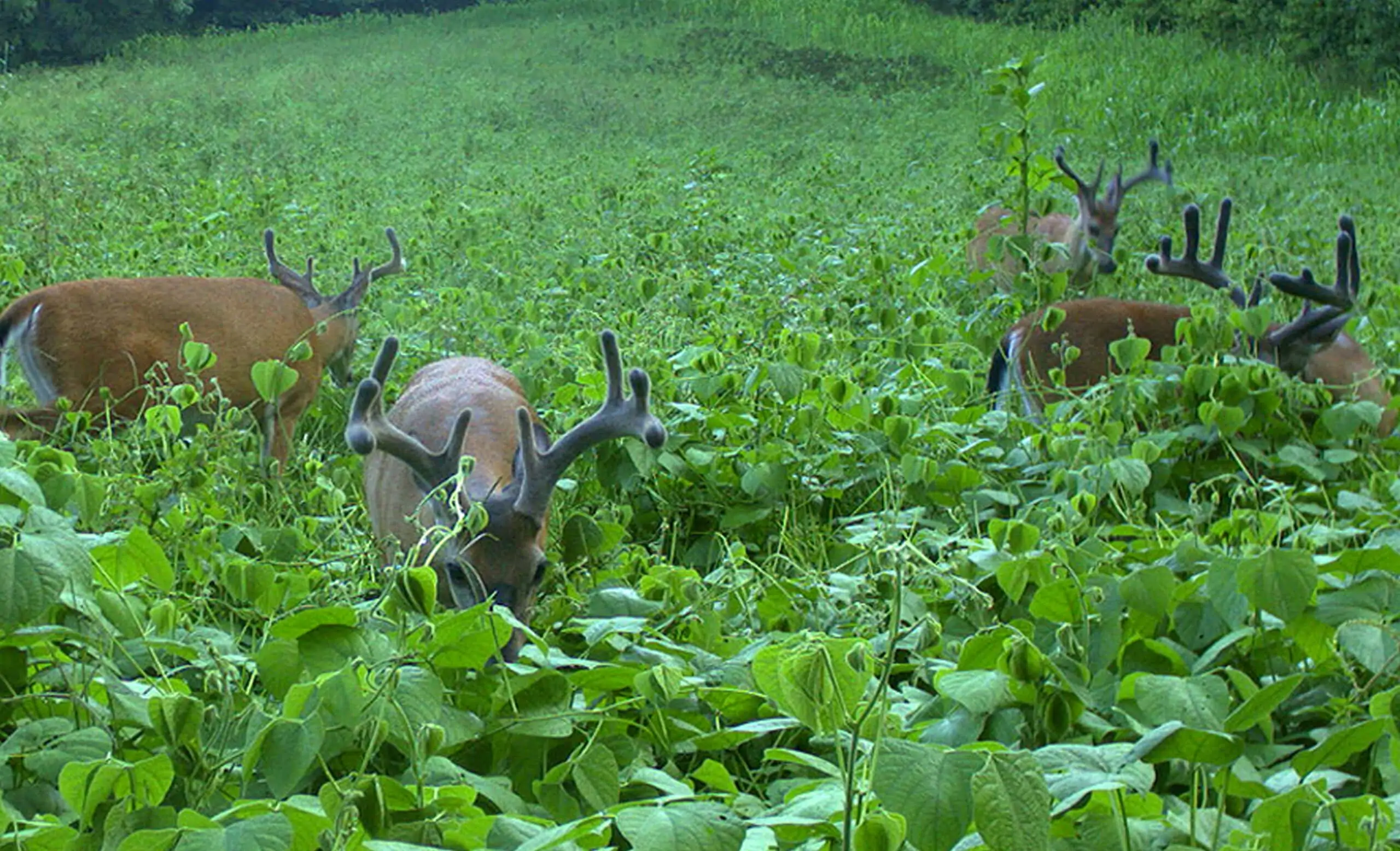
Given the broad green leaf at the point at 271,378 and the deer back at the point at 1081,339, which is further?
the deer back at the point at 1081,339

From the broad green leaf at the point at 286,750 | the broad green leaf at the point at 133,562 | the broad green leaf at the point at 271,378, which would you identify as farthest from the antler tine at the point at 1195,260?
the broad green leaf at the point at 286,750

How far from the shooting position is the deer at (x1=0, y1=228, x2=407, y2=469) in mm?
5242

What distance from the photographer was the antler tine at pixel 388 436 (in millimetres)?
3385

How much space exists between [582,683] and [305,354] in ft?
6.77

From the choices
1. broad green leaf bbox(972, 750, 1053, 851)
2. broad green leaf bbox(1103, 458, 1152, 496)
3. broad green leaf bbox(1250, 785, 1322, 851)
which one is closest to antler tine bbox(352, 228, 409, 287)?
broad green leaf bbox(1103, 458, 1152, 496)

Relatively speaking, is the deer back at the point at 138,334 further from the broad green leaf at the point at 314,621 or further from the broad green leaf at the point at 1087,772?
the broad green leaf at the point at 1087,772

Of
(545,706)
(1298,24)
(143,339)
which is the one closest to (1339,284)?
(545,706)

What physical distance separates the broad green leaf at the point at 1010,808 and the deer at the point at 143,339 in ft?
12.5

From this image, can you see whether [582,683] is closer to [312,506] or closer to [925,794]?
[925,794]

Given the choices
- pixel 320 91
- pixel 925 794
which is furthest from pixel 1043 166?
pixel 320 91

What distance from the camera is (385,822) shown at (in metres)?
1.59

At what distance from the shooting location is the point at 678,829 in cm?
150

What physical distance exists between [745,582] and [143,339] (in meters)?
3.30

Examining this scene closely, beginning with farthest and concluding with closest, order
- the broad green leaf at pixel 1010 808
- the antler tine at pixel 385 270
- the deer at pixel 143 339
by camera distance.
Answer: the antler tine at pixel 385 270, the deer at pixel 143 339, the broad green leaf at pixel 1010 808
